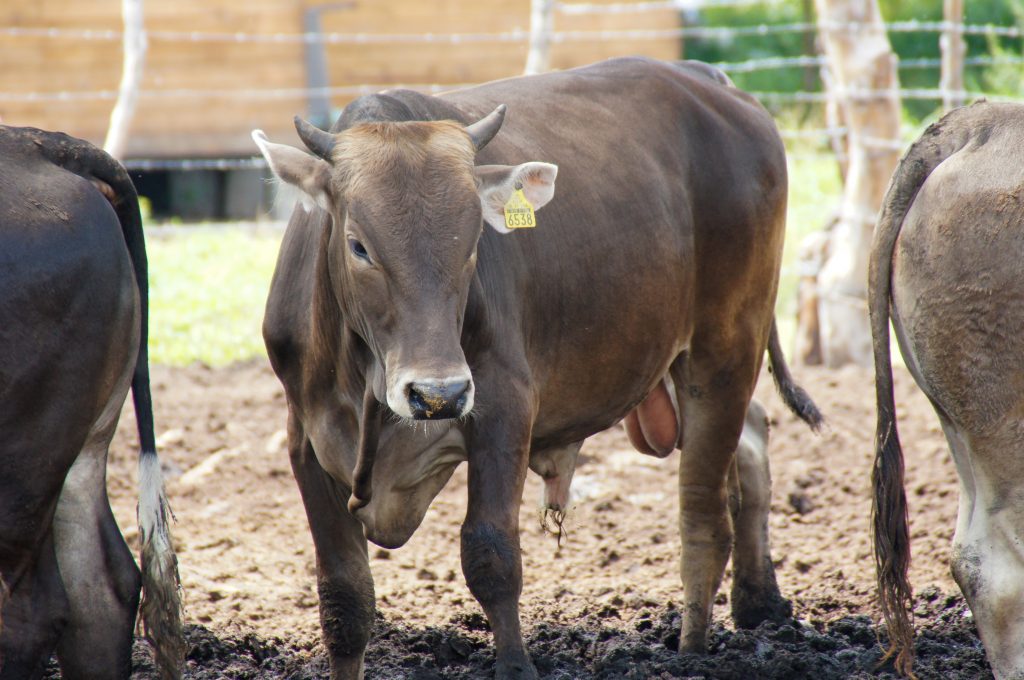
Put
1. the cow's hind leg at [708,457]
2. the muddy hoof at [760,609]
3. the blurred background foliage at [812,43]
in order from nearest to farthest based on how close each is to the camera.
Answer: the cow's hind leg at [708,457] → the muddy hoof at [760,609] → the blurred background foliage at [812,43]

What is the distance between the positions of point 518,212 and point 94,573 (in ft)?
5.24

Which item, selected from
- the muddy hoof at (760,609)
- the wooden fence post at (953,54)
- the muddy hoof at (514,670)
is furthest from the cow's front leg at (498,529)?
the wooden fence post at (953,54)

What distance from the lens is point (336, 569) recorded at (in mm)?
4082

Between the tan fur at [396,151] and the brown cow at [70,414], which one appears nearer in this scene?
the brown cow at [70,414]

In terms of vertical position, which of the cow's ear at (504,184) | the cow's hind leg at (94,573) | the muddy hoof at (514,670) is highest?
the cow's ear at (504,184)

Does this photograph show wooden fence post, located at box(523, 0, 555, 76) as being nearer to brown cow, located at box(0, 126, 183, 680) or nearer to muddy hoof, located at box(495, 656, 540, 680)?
brown cow, located at box(0, 126, 183, 680)

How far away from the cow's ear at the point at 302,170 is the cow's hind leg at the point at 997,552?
194 centimetres

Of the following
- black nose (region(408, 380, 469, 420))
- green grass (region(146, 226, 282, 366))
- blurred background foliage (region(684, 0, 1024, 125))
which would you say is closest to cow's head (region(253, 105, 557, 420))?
black nose (region(408, 380, 469, 420))

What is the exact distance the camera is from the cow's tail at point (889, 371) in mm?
3807

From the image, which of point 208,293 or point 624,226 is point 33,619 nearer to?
point 624,226

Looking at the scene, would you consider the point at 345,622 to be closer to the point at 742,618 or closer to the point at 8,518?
the point at 8,518

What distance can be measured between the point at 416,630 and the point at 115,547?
4.75 feet

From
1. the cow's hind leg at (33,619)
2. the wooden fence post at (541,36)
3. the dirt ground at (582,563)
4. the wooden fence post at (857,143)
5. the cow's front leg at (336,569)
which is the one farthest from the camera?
the wooden fence post at (541,36)

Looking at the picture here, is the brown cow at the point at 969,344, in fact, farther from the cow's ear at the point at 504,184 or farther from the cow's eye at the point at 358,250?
the cow's eye at the point at 358,250
